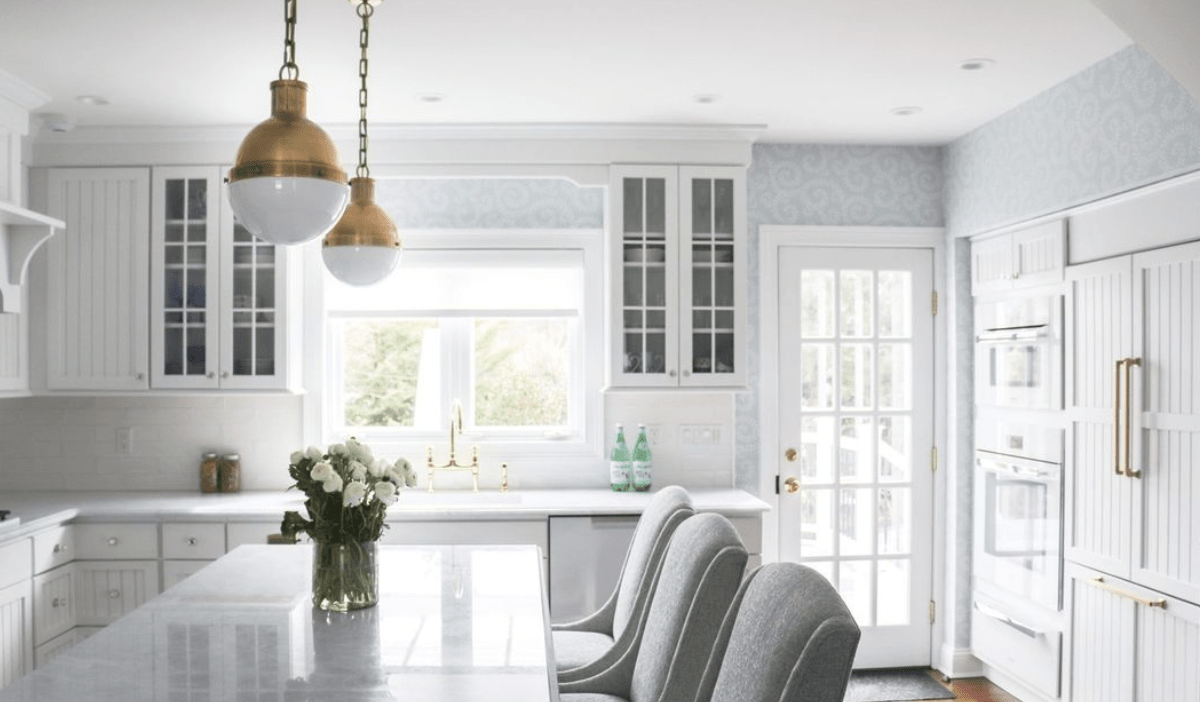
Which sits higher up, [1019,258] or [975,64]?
[975,64]

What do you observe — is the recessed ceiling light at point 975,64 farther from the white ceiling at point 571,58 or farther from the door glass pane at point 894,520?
the door glass pane at point 894,520

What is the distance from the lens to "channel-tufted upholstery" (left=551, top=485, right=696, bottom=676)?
2.64 meters

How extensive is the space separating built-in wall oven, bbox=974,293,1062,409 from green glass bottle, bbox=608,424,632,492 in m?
1.67

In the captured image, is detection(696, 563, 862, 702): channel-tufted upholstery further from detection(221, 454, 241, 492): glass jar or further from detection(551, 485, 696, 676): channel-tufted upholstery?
detection(221, 454, 241, 492): glass jar

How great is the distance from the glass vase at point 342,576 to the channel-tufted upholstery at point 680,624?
60 cm

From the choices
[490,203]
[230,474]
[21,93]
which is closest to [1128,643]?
[490,203]

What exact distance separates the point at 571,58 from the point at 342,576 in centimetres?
189

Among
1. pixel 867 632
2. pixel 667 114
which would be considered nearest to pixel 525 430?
pixel 667 114

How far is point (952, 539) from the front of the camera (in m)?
4.35

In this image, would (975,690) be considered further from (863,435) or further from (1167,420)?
(1167,420)

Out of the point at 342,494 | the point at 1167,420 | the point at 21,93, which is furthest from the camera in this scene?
the point at 21,93

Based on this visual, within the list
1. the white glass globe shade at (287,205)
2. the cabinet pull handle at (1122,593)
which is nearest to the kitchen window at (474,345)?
the cabinet pull handle at (1122,593)

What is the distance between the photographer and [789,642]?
1427 millimetres

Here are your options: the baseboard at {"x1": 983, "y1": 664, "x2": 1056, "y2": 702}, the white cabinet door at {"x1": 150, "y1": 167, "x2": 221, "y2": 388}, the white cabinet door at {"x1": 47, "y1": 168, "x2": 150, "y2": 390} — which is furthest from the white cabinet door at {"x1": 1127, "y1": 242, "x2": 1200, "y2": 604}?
the white cabinet door at {"x1": 47, "y1": 168, "x2": 150, "y2": 390}
